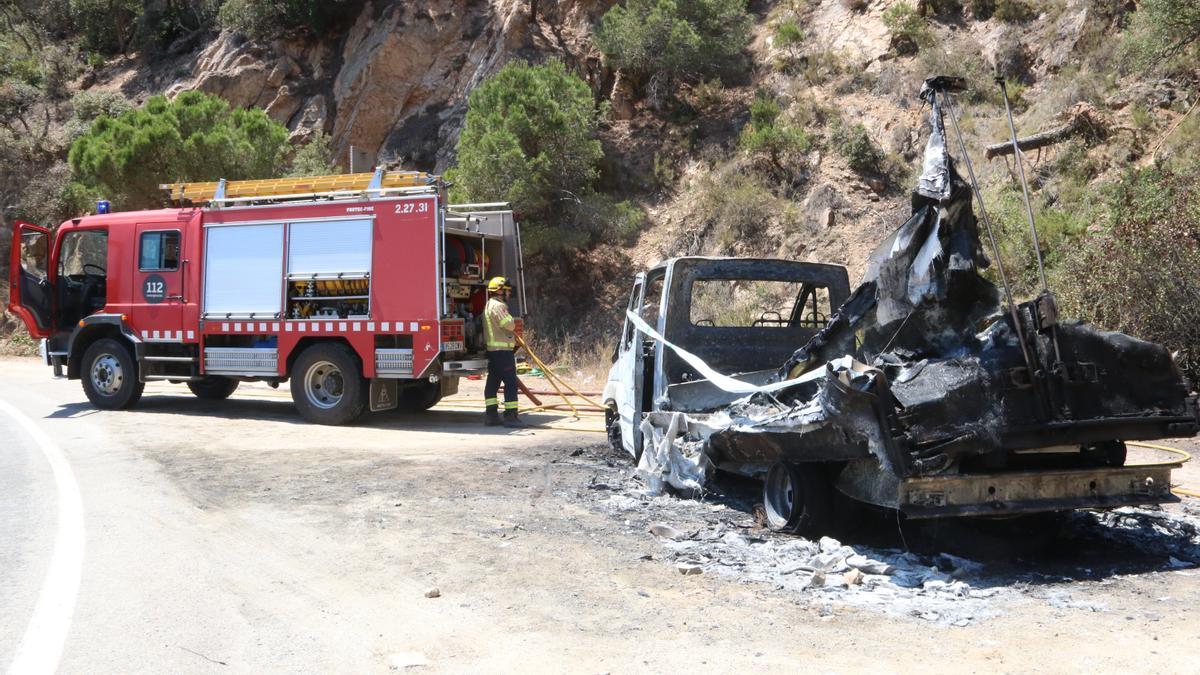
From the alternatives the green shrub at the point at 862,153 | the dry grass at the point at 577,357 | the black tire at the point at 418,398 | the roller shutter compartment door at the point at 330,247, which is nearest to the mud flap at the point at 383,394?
the black tire at the point at 418,398

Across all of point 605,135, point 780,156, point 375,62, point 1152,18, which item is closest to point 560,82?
point 605,135

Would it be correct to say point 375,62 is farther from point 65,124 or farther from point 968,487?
point 968,487

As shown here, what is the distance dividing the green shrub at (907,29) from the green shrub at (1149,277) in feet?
41.9

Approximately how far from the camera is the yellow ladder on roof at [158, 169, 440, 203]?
39.0ft

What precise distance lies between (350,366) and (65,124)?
31107 mm

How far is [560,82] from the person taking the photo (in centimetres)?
2220

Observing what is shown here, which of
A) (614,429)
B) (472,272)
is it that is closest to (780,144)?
(472,272)

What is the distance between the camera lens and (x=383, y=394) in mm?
11906

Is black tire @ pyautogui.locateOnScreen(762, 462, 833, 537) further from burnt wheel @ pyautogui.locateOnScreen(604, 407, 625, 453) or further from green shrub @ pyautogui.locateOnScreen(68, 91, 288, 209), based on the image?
green shrub @ pyautogui.locateOnScreen(68, 91, 288, 209)

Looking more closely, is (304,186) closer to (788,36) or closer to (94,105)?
(788,36)

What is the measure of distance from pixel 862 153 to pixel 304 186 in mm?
13287

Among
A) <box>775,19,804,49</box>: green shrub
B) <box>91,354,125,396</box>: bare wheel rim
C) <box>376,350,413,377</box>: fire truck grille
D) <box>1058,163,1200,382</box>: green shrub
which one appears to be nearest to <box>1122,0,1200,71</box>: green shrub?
<box>1058,163,1200,382</box>: green shrub

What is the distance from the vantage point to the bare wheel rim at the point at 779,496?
19.8ft

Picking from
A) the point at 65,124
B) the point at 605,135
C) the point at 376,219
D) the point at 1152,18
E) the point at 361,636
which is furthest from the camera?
the point at 65,124
